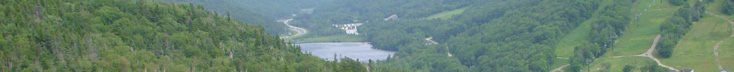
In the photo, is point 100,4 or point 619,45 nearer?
point 100,4

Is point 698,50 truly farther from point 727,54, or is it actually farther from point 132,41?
point 132,41

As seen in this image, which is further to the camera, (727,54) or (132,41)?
(727,54)

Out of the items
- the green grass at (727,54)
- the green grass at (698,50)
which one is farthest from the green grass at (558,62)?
the green grass at (727,54)

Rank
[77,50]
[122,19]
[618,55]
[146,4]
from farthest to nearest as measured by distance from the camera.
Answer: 1. [618,55]
2. [146,4]
3. [122,19]
4. [77,50]

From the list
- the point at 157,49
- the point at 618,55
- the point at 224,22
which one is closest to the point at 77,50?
the point at 157,49

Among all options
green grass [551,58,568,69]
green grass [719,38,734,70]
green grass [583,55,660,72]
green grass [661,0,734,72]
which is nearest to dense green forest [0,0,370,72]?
green grass [583,55,660,72]

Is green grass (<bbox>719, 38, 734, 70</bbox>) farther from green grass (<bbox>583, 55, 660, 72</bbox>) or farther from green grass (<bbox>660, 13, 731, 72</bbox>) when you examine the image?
green grass (<bbox>583, 55, 660, 72</bbox>)

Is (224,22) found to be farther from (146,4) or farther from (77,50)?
(77,50)

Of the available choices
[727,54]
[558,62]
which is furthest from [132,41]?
[727,54]
